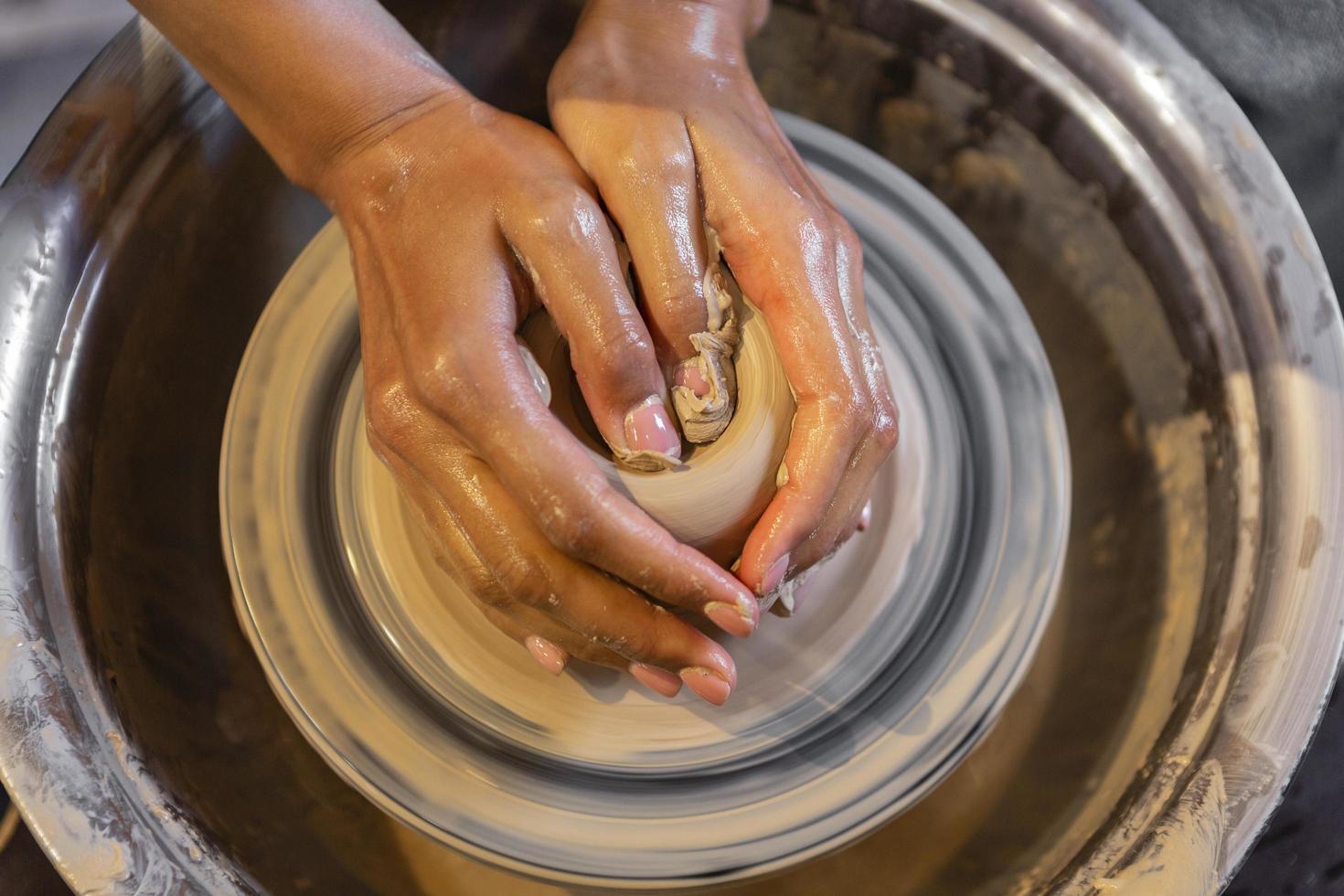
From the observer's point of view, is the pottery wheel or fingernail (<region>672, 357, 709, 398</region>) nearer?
fingernail (<region>672, 357, 709, 398</region>)

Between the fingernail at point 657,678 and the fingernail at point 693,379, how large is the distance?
29 centimetres

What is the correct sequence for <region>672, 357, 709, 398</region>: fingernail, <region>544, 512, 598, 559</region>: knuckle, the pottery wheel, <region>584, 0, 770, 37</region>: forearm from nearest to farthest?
1. <region>544, 512, 598, 559</region>: knuckle
2. <region>672, 357, 709, 398</region>: fingernail
3. the pottery wheel
4. <region>584, 0, 770, 37</region>: forearm

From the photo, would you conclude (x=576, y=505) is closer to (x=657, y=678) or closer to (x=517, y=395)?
(x=517, y=395)

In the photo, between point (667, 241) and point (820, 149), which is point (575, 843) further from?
point (820, 149)

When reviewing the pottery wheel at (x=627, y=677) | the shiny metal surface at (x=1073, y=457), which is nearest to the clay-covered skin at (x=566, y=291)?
the pottery wheel at (x=627, y=677)

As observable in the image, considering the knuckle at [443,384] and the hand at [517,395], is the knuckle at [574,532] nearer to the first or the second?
the hand at [517,395]

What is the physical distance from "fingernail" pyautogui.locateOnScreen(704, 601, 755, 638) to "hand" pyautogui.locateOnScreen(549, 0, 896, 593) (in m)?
0.03

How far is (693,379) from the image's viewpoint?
3.05ft

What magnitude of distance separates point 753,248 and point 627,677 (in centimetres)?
50

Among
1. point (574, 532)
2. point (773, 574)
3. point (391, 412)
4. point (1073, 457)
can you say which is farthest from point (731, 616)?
point (1073, 457)

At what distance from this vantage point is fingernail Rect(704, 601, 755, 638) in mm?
852

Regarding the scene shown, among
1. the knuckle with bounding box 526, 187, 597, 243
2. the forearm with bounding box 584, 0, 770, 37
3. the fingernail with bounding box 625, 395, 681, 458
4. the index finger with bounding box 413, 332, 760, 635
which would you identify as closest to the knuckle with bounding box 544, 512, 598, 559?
the index finger with bounding box 413, 332, 760, 635

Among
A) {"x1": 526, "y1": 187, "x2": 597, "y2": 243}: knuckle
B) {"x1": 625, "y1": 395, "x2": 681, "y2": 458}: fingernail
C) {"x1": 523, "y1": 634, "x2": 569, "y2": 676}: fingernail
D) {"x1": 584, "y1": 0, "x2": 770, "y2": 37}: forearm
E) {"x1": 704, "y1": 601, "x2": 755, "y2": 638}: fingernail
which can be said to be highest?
{"x1": 584, "y1": 0, "x2": 770, "y2": 37}: forearm

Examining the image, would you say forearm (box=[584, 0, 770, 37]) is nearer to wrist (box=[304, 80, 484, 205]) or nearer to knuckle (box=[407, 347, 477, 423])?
wrist (box=[304, 80, 484, 205])
